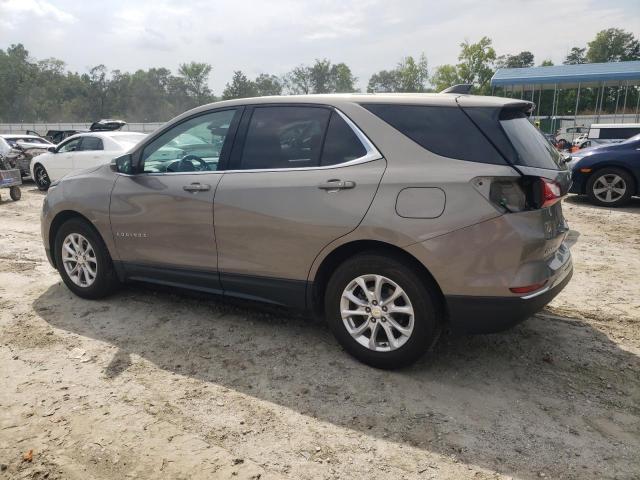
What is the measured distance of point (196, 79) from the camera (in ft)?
325

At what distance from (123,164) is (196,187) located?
95cm

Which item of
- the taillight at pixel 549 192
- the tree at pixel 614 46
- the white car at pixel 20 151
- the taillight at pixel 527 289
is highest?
the tree at pixel 614 46

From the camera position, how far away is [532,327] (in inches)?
163

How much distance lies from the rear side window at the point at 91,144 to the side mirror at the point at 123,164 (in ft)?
26.2

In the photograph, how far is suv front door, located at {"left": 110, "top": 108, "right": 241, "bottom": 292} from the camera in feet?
13.0

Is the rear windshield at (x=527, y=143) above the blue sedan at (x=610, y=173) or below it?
above

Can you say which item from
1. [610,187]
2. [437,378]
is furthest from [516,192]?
[610,187]

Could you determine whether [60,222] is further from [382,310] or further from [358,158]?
[382,310]

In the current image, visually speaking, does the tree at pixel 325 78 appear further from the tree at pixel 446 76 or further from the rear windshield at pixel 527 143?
the rear windshield at pixel 527 143

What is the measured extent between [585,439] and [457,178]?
5.20 ft

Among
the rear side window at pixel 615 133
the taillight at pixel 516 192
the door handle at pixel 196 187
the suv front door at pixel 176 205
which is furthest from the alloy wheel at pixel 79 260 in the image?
the rear side window at pixel 615 133

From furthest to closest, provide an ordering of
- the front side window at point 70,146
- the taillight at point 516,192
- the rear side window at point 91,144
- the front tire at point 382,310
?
the front side window at point 70,146 → the rear side window at point 91,144 → the front tire at point 382,310 → the taillight at point 516,192

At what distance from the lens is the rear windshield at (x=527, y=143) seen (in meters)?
3.07

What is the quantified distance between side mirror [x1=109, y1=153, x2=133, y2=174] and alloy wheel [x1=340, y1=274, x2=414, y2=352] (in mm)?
2292
